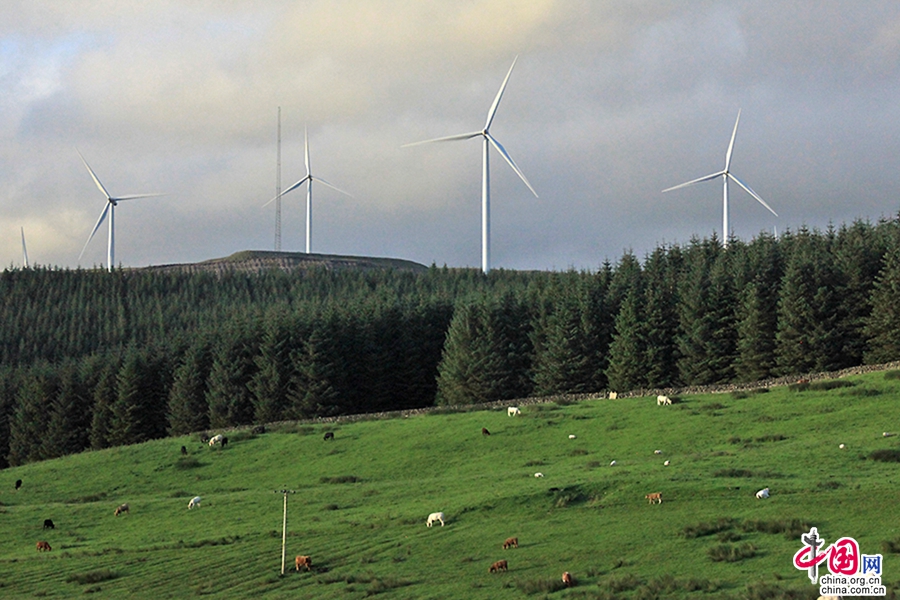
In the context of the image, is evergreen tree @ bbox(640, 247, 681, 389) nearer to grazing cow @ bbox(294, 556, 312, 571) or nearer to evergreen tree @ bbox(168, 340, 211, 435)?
evergreen tree @ bbox(168, 340, 211, 435)

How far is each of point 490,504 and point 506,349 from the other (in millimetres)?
59360

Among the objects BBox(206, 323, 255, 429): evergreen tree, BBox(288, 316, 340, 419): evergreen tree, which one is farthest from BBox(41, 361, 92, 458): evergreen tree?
BBox(288, 316, 340, 419): evergreen tree

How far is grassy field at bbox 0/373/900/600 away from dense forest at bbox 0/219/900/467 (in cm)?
1867

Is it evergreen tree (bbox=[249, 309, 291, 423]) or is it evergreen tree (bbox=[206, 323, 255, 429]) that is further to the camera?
evergreen tree (bbox=[206, 323, 255, 429])

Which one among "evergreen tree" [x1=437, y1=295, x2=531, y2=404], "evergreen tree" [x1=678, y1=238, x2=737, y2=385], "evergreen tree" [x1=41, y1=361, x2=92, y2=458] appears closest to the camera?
"evergreen tree" [x1=678, y1=238, x2=737, y2=385]

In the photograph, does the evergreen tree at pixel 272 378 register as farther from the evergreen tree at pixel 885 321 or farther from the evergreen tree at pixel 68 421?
the evergreen tree at pixel 885 321

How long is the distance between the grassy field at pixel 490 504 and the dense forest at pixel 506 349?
18669mm

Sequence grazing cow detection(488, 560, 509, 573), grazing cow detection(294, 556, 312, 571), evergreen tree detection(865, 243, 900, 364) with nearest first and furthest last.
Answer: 1. grazing cow detection(488, 560, 509, 573)
2. grazing cow detection(294, 556, 312, 571)
3. evergreen tree detection(865, 243, 900, 364)

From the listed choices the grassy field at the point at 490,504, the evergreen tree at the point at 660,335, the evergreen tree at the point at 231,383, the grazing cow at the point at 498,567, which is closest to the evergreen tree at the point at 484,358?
the evergreen tree at the point at 660,335

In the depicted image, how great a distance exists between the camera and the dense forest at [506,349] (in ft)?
308

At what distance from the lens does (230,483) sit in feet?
225

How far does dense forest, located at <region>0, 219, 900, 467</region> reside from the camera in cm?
9381

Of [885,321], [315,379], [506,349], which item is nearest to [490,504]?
[885,321]

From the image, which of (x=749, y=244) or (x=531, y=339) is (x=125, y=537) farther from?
(x=749, y=244)
